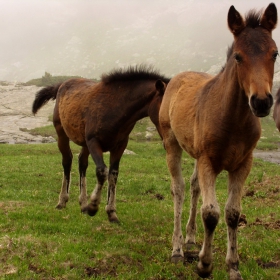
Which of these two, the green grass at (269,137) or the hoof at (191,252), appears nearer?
the hoof at (191,252)

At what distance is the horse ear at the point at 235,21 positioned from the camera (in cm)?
409

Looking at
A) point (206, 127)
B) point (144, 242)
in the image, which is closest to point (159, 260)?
point (144, 242)

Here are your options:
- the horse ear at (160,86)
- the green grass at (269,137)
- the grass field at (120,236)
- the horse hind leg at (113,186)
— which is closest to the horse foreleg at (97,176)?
the grass field at (120,236)

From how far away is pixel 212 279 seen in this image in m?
5.04

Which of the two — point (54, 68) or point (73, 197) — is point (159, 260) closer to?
point (73, 197)

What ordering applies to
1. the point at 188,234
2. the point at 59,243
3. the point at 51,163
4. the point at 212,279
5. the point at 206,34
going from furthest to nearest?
1. the point at 206,34
2. the point at 51,163
3. the point at 188,234
4. the point at 59,243
5. the point at 212,279

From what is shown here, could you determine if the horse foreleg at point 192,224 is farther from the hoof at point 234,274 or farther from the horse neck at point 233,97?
the horse neck at point 233,97

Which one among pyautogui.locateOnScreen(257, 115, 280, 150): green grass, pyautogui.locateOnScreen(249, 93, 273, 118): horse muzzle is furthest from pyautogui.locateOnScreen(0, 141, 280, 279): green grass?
pyautogui.locateOnScreen(257, 115, 280, 150): green grass

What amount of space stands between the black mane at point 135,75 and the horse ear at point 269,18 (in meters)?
4.18

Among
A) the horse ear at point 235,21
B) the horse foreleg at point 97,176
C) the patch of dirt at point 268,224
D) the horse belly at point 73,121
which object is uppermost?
the horse ear at point 235,21

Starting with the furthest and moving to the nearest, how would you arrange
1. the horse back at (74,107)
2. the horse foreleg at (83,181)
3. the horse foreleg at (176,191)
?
1. the horse foreleg at (83,181)
2. the horse back at (74,107)
3. the horse foreleg at (176,191)

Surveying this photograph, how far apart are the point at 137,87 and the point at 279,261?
467 centimetres

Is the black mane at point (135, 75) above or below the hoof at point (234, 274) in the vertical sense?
above

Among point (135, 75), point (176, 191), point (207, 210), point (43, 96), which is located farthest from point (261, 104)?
point (43, 96)
